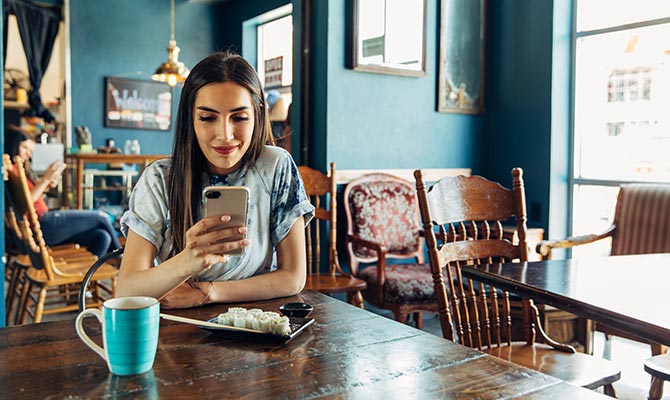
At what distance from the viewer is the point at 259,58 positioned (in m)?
7.54

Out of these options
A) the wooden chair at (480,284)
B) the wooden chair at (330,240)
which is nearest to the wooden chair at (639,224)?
the wooden chair at (330,240)

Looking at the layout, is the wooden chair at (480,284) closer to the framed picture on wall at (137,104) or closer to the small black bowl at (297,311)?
the small black bowl at (297,311)

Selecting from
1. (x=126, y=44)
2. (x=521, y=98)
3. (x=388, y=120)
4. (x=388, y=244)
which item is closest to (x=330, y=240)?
(x=388, y=244)

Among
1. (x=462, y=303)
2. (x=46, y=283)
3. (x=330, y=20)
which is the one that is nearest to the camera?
(x=462, y=303)

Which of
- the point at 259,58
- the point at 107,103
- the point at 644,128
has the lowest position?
the point at 644,128

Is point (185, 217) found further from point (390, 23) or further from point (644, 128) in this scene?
point (644, 128)

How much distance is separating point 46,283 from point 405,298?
184 cm

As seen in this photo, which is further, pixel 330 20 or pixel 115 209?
pixel 115 209

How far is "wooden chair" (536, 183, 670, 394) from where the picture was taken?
3082 millimetres

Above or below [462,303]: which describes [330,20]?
above

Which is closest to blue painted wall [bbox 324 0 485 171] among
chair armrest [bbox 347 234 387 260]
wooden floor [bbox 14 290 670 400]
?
chair armrest [bbox 347 234 387 260]

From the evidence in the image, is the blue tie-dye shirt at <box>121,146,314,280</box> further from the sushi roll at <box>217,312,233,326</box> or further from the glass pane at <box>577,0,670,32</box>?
the glass pane at <box>577,0,670,32</box>

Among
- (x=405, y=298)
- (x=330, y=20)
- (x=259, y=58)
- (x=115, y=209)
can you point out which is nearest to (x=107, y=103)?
(x=115, y=209)

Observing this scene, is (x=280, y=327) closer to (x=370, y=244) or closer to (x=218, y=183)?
(x=218, y=183)
